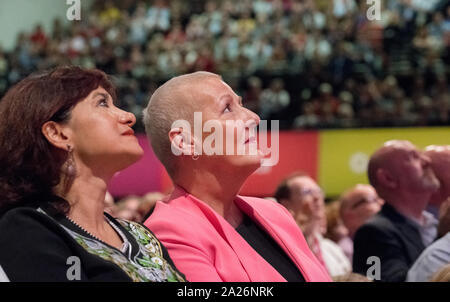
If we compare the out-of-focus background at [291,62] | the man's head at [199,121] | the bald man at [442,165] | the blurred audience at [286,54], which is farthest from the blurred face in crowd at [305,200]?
the blurred audience at [286,54]

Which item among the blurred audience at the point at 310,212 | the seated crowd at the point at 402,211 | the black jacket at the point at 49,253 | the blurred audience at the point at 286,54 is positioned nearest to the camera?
the black jacket at the point at 49,253

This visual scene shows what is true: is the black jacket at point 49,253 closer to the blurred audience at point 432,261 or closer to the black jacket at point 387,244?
the blurred audience at point 432,261

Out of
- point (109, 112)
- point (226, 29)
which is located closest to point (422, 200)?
point (109, 112)

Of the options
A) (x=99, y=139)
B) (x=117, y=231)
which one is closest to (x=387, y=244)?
(x=117, y=231)

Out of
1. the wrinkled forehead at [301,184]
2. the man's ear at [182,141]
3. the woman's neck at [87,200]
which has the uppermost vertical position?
the man's ear at [182,141]

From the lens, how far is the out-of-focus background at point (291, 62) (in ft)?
26.9

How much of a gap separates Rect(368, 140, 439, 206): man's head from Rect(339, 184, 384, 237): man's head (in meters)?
0.98

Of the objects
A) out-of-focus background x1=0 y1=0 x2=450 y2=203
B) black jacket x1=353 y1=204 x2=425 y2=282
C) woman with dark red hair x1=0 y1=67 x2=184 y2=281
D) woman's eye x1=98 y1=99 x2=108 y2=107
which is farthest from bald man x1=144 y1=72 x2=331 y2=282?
out-of-focus background x1=0 y1=0 x2=450 y2=203

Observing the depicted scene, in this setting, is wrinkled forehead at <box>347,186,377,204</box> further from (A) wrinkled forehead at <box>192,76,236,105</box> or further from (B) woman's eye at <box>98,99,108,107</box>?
(B) woman's eye at <box>98,99,108,107</box>

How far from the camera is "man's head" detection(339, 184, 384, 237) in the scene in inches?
169

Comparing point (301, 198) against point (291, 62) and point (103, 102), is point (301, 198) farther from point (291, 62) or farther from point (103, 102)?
point (291, 62)

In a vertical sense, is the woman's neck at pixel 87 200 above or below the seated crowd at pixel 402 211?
above

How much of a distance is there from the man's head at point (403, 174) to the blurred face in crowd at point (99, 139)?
1.76 metres

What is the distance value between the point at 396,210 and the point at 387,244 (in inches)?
9.1
